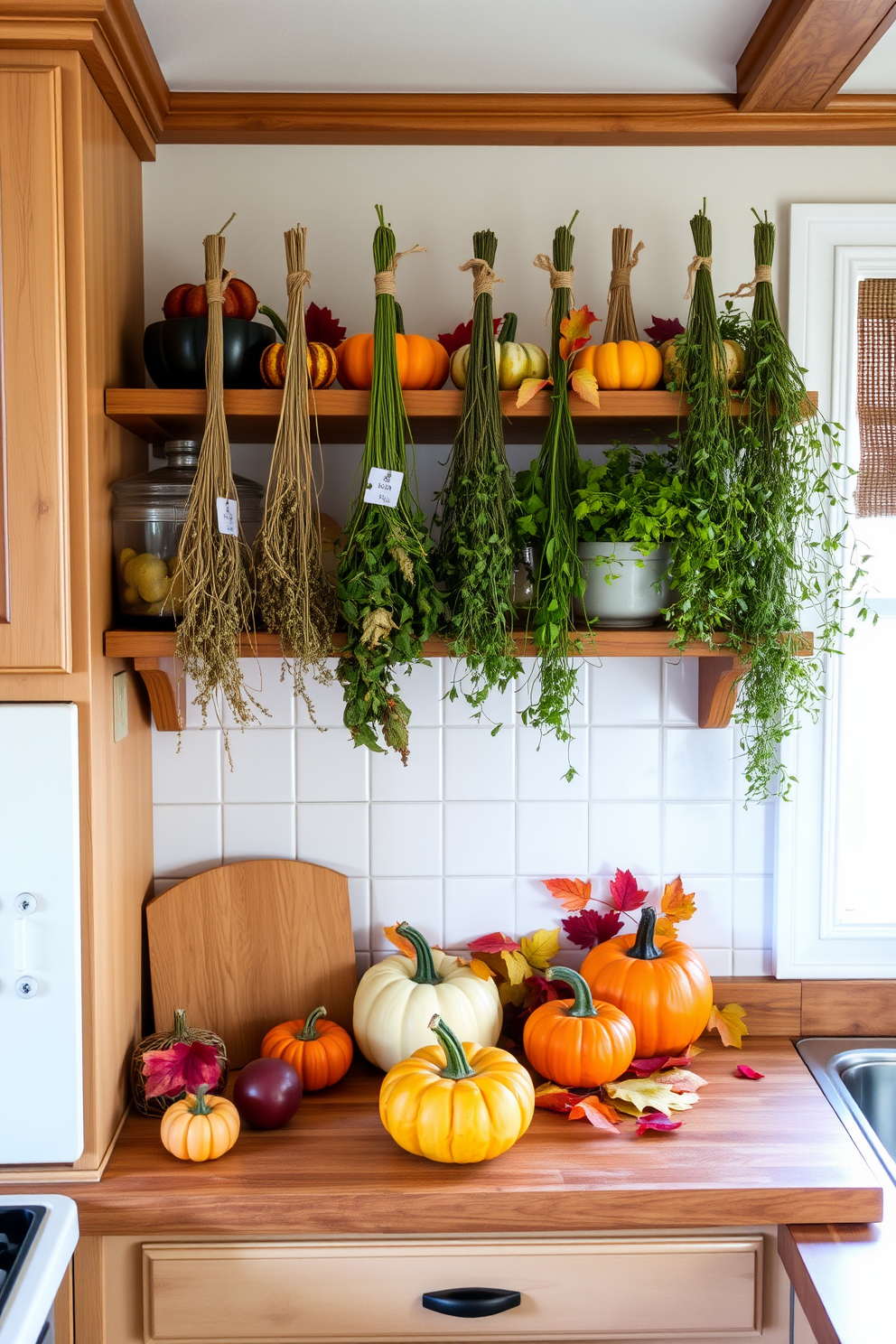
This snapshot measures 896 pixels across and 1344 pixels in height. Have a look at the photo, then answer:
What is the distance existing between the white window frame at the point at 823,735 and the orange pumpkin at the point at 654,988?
0.77 ft

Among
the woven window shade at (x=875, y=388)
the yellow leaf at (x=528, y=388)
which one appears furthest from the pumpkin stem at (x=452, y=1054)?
the woven window shade at (x=875, y=388)

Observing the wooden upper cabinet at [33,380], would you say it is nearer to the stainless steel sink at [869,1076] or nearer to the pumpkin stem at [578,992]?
the pumpkin stem at [578,992]

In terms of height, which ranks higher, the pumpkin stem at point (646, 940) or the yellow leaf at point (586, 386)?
the yellow leaf at point (586, 386)

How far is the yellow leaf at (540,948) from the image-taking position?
1.62 metres

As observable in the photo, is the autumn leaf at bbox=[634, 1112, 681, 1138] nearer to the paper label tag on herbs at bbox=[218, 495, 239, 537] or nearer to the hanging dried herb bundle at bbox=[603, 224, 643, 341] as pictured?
the paper label tag on herbs at bbox=[218, 495, 239, 537]

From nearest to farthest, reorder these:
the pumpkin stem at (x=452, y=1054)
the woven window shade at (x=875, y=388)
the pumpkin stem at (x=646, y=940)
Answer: the pumpkin stem at (x=452, y=1054)
the pumpkin stem at (x=646, y=940)
the woven window shade at (x=875, y=388)

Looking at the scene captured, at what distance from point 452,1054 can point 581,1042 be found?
0.22 m

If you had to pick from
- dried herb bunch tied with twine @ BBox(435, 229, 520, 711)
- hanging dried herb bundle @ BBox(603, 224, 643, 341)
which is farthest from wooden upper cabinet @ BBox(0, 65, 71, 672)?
hanging dried herb bundle @ BBox(603, 224, 643, 341)

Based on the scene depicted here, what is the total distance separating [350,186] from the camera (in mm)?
1591

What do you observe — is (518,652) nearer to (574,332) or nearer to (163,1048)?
(574,332)

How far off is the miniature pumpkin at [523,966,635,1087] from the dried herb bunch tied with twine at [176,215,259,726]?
0.66 meters

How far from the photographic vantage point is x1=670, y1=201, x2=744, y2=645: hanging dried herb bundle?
132 cm

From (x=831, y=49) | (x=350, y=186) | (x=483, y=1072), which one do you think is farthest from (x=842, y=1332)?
(x=350, y=186)

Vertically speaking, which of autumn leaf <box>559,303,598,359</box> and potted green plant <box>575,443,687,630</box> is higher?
autumn leaf <box>559,303,598,359</box>
